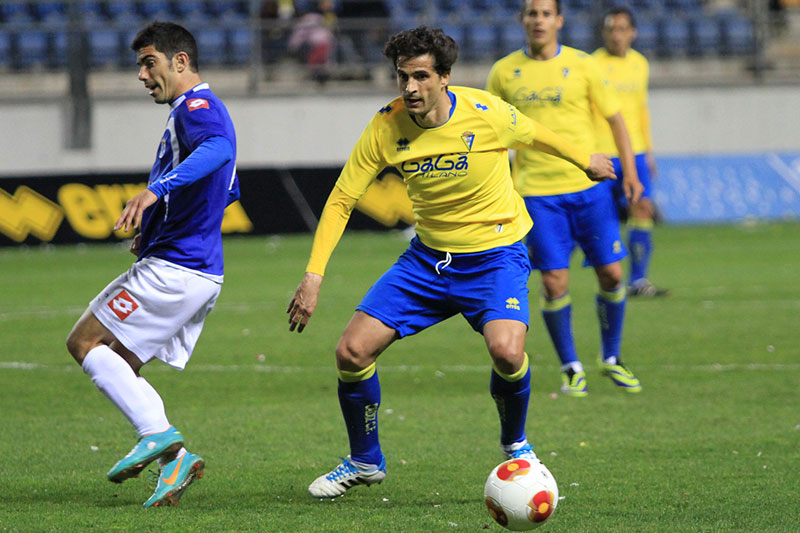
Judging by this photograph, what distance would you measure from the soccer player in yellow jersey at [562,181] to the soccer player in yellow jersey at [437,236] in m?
1.90

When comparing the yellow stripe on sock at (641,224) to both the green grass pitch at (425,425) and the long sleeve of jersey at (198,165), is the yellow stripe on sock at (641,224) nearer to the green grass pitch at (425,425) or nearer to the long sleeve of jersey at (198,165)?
the green grass pitch at (425,425)

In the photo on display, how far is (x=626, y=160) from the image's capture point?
714 cm

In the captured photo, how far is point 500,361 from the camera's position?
15.7 ft

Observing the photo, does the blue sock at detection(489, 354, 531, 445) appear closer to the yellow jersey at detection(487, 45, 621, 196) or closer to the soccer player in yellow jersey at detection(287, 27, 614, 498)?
the soccer player in yellow jersey at detection(287, 27, 614, 498)

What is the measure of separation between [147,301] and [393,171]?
41.0ft

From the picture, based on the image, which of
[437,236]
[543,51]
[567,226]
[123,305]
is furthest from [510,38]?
[123,305]

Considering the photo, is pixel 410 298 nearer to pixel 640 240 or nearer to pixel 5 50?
pixel 640 240

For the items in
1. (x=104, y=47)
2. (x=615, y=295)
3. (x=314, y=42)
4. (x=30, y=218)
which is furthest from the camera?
(x=314, y=42)

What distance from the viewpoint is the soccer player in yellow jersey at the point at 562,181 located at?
7035 millimetres

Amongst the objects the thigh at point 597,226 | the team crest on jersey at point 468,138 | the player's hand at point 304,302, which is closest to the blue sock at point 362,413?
the player's hand at point 304,302

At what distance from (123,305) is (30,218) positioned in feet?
41.6

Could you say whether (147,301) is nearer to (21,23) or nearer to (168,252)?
(168,252)

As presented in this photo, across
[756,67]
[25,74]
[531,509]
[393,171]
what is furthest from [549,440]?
[756,67]

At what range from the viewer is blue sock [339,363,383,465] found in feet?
16.1
